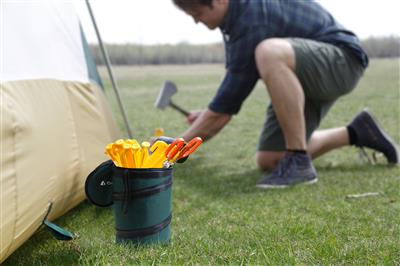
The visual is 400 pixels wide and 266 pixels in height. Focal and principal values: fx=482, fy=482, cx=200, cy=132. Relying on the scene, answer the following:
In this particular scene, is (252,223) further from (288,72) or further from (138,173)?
(288,72)

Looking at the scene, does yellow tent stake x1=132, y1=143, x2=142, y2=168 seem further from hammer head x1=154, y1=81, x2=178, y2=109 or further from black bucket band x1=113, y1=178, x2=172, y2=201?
hammer head x1=154, y1=81, x2=178, y2=109

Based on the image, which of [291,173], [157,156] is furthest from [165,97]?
[157,156]

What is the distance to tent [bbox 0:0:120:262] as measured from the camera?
1319mm

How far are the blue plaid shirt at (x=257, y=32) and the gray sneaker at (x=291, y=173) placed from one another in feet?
1.60

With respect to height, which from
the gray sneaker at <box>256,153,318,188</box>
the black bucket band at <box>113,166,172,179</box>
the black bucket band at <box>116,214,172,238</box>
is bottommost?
the gray sneaker at <box>256,153,318,188</box>

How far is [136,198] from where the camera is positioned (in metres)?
1.32

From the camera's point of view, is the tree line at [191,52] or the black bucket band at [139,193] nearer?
the black bucket band at [139,193]

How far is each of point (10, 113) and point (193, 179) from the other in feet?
4.82

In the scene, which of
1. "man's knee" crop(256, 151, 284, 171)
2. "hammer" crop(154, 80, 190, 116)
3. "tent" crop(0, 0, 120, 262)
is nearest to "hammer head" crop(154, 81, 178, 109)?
"hammer" crop(154, 80, 190, 116)

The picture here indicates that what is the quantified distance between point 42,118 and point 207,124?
132cm

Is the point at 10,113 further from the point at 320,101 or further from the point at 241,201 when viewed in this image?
the point at 320,101

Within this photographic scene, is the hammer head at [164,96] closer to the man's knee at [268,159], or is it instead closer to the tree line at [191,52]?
the man's knee at [268,159]

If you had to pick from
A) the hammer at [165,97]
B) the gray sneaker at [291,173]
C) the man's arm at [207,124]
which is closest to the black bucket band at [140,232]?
the gray sneaker at [291,173]

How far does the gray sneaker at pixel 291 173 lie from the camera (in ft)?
7.80
